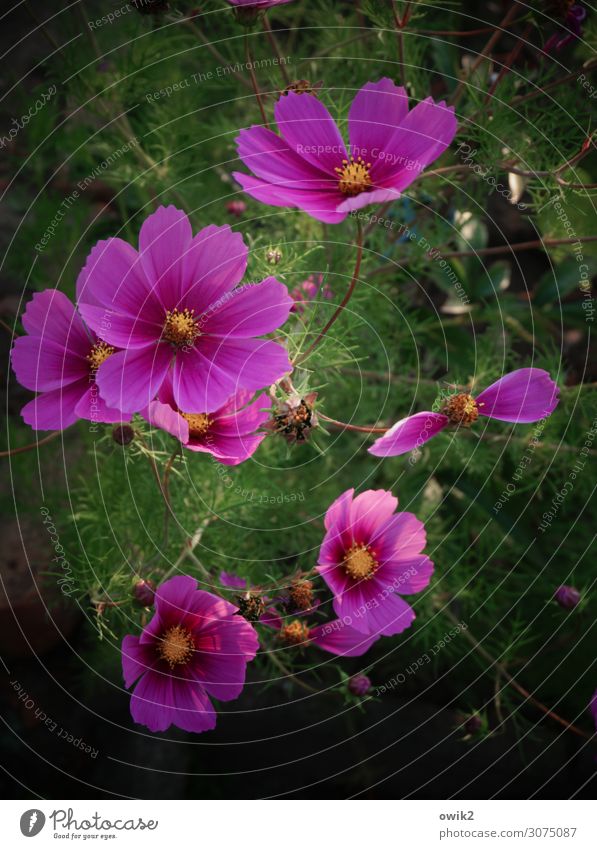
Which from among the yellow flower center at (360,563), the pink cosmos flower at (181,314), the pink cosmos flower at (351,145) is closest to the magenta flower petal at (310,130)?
the pink cosmos flower at (351,145)

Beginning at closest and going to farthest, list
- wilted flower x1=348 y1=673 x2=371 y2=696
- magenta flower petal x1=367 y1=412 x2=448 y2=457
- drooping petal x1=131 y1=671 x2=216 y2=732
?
magenta flower petal x1=367 y1=412 x2=448 y2=457 → drooping petal x1=131 y1=671 x2=216 y2=732 → wilted flower x1=348 y1=673 x2=371 y2=696

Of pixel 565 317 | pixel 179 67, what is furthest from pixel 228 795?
pixel 179 67

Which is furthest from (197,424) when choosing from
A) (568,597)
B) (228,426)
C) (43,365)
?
(568,597)

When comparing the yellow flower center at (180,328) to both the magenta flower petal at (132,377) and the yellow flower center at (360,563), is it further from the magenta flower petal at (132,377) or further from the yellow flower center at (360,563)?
the yellow flower center at (360,563)

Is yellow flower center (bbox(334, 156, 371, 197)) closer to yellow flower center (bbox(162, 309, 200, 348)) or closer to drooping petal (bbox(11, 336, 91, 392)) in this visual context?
yellow flower center (bbox(162, 309, 200, 348))

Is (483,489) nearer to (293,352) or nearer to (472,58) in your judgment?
(293,352)

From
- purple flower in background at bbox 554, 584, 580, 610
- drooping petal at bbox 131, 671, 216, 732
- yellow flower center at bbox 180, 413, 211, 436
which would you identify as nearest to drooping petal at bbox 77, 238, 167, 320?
yellow flower center at bbox 180, 413, 211, 436

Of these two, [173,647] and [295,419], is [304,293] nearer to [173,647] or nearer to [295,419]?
[295,419]
